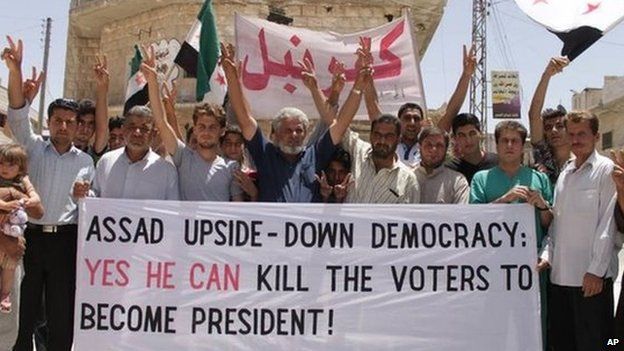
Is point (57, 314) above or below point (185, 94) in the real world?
below

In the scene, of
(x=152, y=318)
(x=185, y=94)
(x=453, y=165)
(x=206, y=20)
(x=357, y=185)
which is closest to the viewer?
(x=152, y=318)

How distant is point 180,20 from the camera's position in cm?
1748

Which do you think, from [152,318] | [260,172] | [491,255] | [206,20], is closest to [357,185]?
[260,172]

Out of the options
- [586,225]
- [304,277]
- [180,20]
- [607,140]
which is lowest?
[304,277]

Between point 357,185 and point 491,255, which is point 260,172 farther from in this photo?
point 491,255

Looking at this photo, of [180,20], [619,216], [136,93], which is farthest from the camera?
[180,20]

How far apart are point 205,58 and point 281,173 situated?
9.61 ft

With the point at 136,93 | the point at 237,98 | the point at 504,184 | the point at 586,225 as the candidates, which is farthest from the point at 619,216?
the point at 136,93

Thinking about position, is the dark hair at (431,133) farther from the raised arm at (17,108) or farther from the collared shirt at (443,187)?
the raised arm at (17,108)

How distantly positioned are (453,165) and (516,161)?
0.59 metres

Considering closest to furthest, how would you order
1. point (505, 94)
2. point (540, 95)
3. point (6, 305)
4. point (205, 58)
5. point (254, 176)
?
point (6, 305) → point (254, 176) → point (540, 95) → point (205, 58) → point (505, 94)

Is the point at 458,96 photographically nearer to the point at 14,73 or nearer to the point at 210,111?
the point at 210,111

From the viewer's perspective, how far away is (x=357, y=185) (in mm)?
4230

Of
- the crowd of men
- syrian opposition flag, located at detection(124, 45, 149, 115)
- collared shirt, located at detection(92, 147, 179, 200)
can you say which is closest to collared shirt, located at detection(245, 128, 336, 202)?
the crowd of men
